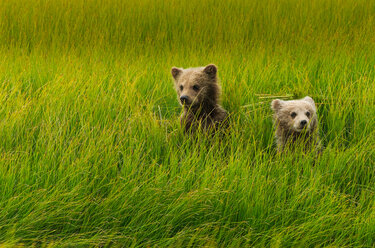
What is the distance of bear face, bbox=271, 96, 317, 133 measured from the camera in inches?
149

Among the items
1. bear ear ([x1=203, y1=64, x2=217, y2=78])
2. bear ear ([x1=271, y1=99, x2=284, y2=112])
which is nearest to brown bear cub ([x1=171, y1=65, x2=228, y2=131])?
bear ear ([x1=203, y1=64, x2=217, y2=78])

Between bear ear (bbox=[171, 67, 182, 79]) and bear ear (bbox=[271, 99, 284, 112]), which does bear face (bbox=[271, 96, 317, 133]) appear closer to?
bear ear (bbox=[271, 99, 284, 112])

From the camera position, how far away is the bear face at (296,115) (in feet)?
12.5

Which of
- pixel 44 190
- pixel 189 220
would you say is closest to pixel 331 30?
pixel 189 220

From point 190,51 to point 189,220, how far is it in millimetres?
4015

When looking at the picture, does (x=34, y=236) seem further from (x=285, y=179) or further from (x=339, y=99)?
(x=339, y=99)

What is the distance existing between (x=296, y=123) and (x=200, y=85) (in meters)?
1.10

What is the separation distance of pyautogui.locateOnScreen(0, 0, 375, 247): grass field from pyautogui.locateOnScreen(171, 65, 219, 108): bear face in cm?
25

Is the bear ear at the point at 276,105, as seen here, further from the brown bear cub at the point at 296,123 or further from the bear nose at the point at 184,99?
the bear nose at the point at 184,99

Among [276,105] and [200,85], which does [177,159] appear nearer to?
[200,85]

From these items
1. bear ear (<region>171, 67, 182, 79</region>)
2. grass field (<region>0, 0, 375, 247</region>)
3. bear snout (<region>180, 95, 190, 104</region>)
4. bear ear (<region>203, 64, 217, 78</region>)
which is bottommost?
grass field (<region>0, 0, 375, 247</region>)

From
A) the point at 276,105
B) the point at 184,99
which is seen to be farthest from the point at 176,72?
the point at 276,105

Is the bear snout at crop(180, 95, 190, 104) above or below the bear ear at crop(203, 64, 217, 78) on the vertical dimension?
below

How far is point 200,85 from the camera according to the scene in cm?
433
